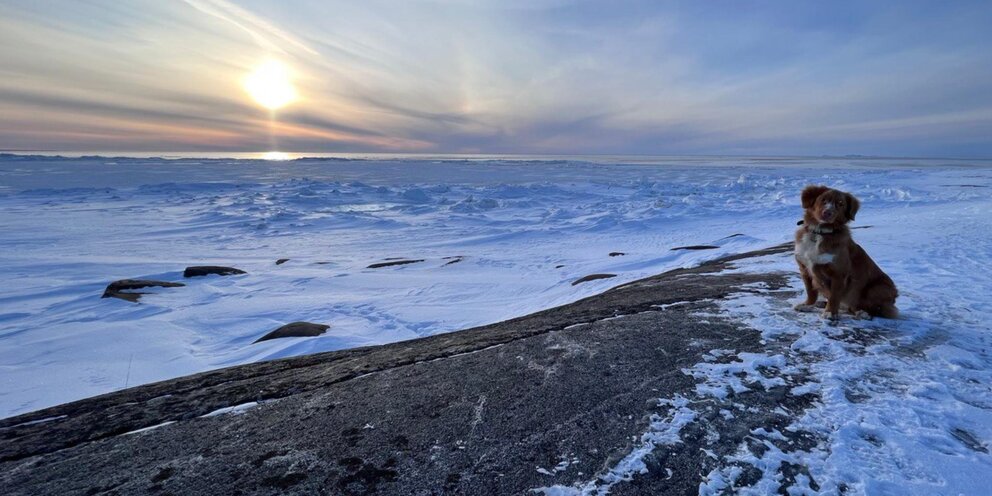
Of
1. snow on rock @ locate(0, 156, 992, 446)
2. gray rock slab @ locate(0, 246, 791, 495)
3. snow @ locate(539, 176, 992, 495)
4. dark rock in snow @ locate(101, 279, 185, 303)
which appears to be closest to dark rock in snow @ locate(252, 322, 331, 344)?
snow on rock @ locate(0, 156, 992, 446)

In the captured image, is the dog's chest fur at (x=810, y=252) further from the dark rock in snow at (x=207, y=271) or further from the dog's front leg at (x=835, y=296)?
the dark rock in snow at (x=207, y=271)

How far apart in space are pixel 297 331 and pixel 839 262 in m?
6.18

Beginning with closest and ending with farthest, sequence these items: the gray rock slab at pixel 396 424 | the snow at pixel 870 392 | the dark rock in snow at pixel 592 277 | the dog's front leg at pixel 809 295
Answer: the snow at pixel 870 392 < the gray rock slab at pixel 396 424 < the dog's front leg at pixel 809 295 < the dark rock in snow at pixel 592 277

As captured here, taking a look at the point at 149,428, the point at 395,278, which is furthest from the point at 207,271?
the point at 149,428

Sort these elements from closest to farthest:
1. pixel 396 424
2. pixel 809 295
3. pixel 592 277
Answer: pixel 396 424 < pixel 809 295 < pixel 592 277

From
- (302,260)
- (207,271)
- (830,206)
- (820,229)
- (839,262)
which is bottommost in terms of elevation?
(302,260)

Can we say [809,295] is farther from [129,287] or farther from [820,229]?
[129,287]

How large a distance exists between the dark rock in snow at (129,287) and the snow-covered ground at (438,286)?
0.32 m

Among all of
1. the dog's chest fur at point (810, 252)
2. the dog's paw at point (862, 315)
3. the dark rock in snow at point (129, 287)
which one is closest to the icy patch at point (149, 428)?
the dog's chest fur at point (810, 252)

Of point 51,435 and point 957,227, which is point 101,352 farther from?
point 957,227

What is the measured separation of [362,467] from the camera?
1.82 meters

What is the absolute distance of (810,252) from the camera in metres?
3.31

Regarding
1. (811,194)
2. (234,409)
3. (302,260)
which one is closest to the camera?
(234,409)

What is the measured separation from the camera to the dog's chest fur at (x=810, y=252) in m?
3.23
